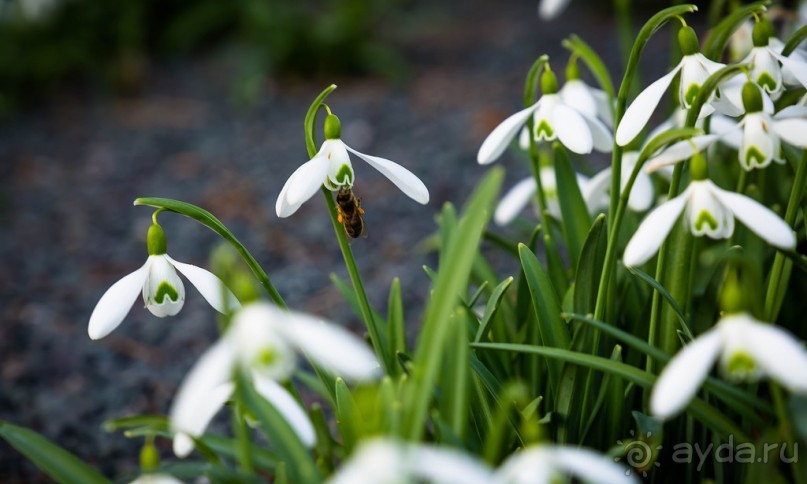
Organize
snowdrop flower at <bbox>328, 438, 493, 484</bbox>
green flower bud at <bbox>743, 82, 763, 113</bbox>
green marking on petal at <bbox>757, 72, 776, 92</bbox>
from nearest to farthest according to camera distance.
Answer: snowdrop flower at <bbox>328, 438, 493, 484</bbox>
green flower bud at <bbox>743, 82, 763, 113</bbox>
green marking on petal at <bbox>757, 72, 776, 92</bbox>

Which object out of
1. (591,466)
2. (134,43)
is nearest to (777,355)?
(591,466)

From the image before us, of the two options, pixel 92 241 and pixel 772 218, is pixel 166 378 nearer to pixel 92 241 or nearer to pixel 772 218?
pixel 92 241

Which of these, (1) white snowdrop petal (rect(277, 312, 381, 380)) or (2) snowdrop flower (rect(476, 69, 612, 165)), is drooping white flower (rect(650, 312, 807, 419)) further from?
(2) snowdrop flower (rect(476, 69, 612, 165))

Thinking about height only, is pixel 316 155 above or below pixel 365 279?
above

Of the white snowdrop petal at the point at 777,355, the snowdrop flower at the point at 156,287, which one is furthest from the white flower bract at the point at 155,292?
the white snowdrop petal at the point at 777,355

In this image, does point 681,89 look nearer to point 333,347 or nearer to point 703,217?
point 703,217

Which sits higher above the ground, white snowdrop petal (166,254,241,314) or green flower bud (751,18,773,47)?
green flower bud (751,18,773,47)

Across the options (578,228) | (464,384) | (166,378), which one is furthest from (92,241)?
(464,384)

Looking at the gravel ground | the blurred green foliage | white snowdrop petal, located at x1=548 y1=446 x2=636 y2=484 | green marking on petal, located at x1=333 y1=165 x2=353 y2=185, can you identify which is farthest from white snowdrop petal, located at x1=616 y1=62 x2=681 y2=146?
the blurred green foliage
